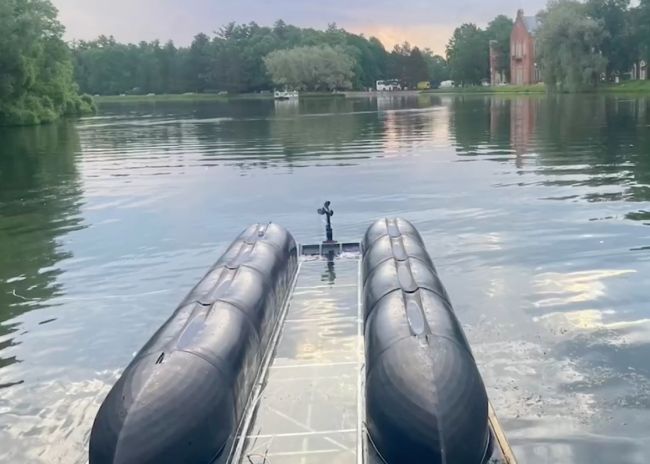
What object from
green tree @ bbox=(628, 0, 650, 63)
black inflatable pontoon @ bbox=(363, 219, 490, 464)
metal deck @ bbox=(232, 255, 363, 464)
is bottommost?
metal deck @ bbox=(232, 255, 363, 464)

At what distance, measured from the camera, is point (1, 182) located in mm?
40188

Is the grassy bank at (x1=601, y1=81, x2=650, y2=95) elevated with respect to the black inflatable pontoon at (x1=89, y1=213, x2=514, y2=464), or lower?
elevated

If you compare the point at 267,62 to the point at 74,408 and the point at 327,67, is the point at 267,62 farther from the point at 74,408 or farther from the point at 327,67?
the point at 74,408

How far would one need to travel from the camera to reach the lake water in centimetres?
1254

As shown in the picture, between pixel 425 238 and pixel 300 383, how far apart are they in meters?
11.0

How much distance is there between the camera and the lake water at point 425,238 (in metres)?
12.5

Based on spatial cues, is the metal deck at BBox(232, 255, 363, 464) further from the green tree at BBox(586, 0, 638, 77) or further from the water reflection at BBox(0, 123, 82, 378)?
the green tree at BBox(586, 0, 638, 77)

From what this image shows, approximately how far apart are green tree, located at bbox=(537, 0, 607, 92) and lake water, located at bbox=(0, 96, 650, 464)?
62782 millimetres

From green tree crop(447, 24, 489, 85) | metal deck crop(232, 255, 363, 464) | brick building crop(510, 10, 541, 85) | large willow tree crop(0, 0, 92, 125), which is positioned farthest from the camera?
green tree crop(447, 24, 489, 85)

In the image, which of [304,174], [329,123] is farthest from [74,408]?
[329,123]

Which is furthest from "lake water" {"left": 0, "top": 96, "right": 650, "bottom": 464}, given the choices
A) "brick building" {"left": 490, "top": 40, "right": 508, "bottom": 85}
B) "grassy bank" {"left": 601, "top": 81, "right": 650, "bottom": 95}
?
"brick building" {"left": 490, "top": 40, "right": 508, "bottom": 85}

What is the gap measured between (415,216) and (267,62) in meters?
174

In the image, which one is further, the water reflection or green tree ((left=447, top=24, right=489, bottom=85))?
green tree ((left=447, top=24, right=489, bottom=85))

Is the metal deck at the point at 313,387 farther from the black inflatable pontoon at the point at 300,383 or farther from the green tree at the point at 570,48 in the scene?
the green tree at the point at 570,48
